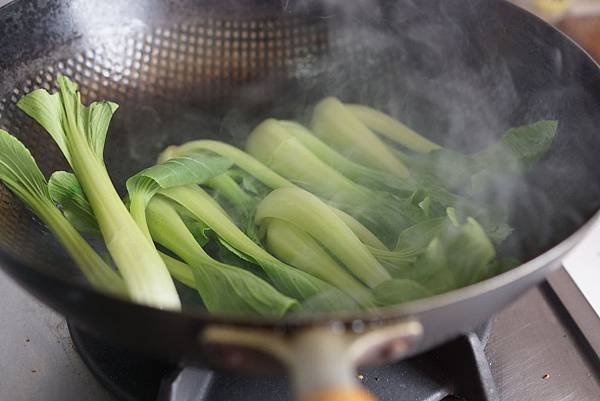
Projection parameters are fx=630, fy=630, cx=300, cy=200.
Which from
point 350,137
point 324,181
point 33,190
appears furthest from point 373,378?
point 33,190

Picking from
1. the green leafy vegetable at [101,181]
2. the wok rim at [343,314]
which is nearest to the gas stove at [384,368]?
the green leafy vegetable at [101,181]

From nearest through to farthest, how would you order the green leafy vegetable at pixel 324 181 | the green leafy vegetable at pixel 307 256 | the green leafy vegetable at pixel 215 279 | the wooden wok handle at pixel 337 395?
the wooden wok handle at pixel 337 395
the green leafy vegetable at pixel 215 279
the green leafy vegetable at pixel 307 256
the green leafy vegetable at pixel 324 181

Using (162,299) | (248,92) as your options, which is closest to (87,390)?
(162,299)

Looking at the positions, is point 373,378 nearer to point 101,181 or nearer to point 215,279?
point 215,279

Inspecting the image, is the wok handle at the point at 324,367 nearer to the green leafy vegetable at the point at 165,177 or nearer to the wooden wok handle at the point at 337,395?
the wooden wok handle at the point at 337,395

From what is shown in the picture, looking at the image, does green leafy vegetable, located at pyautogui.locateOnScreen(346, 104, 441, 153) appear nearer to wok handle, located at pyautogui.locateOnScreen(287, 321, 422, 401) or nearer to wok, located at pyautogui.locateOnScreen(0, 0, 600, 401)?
wok, located at pyautogui.locateOnScreen(0, 0, 600, 401)
